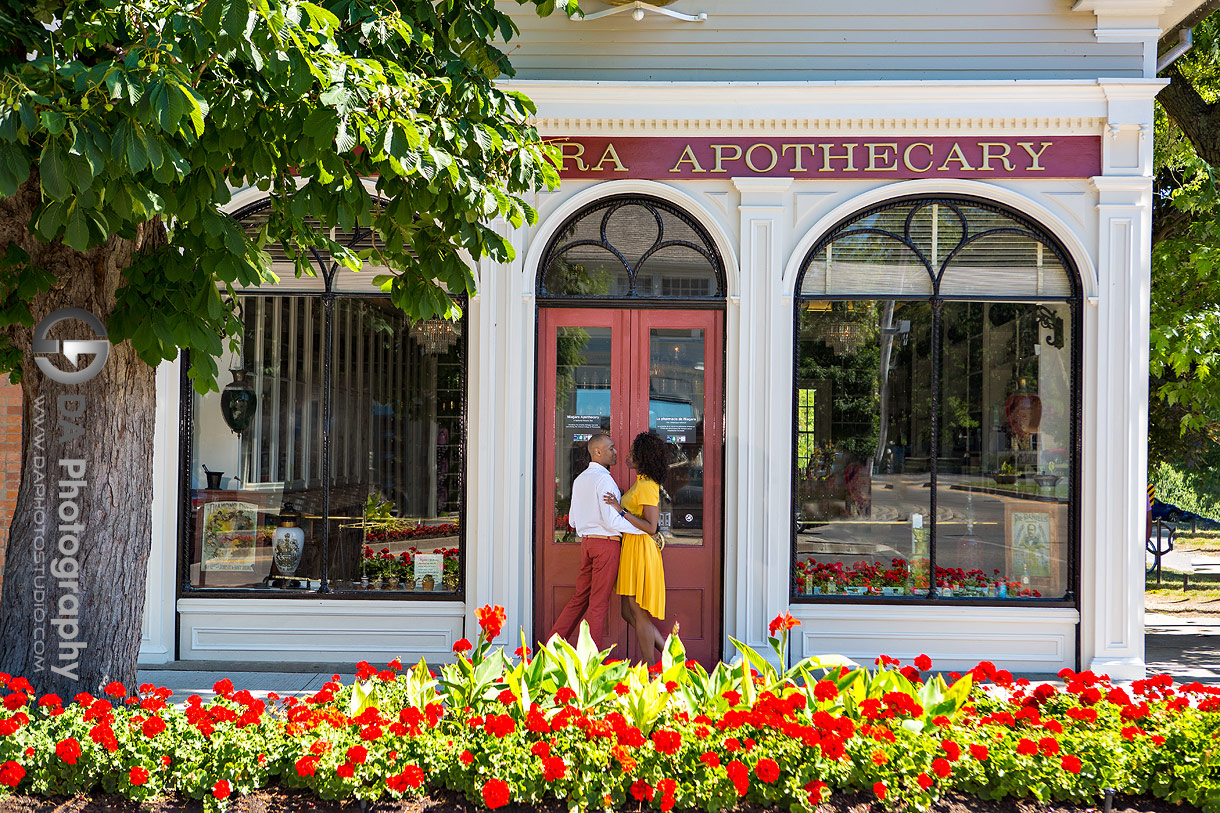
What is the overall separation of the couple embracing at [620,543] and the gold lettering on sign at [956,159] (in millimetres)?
3110

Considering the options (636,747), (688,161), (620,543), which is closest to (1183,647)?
(620,543)

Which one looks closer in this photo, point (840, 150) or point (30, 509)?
point (30, 509)

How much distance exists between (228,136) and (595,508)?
3.74m

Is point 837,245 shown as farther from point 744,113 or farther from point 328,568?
point 328,568

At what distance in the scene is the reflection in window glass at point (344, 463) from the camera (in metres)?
7.46

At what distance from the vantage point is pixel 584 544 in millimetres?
6777

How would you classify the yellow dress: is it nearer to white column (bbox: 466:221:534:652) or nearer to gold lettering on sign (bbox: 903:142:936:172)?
white column (bbox: 466:221:534:652)

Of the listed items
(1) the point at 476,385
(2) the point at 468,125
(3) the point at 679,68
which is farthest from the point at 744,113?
(2) the point at 468,125

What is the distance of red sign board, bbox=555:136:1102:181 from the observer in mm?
7164

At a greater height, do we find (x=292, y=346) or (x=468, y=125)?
(x=468, y=125)

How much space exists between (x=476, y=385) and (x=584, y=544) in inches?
61.8

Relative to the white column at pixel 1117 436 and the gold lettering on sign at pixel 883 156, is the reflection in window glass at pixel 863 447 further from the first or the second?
the white column at pixel 1117 436

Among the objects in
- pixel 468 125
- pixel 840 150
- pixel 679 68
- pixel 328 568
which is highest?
pixel 679 68

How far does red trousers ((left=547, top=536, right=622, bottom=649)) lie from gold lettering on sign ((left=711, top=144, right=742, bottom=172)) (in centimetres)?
300
